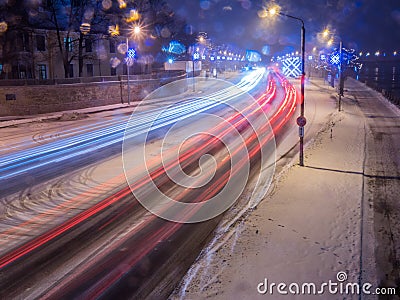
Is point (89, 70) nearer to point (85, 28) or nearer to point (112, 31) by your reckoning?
point (112, 31)

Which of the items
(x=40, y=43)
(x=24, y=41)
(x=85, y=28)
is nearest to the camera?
(x=24, y=41)

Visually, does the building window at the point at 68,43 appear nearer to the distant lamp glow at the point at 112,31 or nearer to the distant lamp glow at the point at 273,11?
the distant lamp glow at the point at 112,31

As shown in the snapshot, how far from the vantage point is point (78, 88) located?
1462 inches

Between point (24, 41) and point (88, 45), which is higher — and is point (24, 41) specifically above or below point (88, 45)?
below

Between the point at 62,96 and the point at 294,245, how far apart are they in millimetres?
31219

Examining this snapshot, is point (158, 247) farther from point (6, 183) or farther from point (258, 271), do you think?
point (6, 183)

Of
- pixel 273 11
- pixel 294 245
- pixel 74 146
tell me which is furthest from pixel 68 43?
pixel 294 245

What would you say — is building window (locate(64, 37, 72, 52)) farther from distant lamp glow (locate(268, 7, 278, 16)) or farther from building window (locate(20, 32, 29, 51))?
distant lamp glow (locate(268, 7, 278, 16))

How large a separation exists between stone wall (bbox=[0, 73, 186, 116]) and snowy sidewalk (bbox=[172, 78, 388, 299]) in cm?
2608

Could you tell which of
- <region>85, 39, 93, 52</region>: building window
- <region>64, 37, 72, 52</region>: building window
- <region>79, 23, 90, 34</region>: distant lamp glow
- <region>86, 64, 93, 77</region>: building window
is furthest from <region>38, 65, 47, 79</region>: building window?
<region>86, 64, 93, 77</region>: building window

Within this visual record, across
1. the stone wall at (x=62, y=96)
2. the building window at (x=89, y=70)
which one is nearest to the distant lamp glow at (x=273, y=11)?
the stone wall at (x=62, y=96)

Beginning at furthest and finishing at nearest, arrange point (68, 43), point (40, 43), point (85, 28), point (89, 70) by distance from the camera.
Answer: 1. point (89, 70)
2. point (85, 28)
3. point (40, 43)
4. point (68, 43)

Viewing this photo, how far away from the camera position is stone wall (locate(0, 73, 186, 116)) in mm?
32244

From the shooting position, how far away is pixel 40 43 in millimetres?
44406
